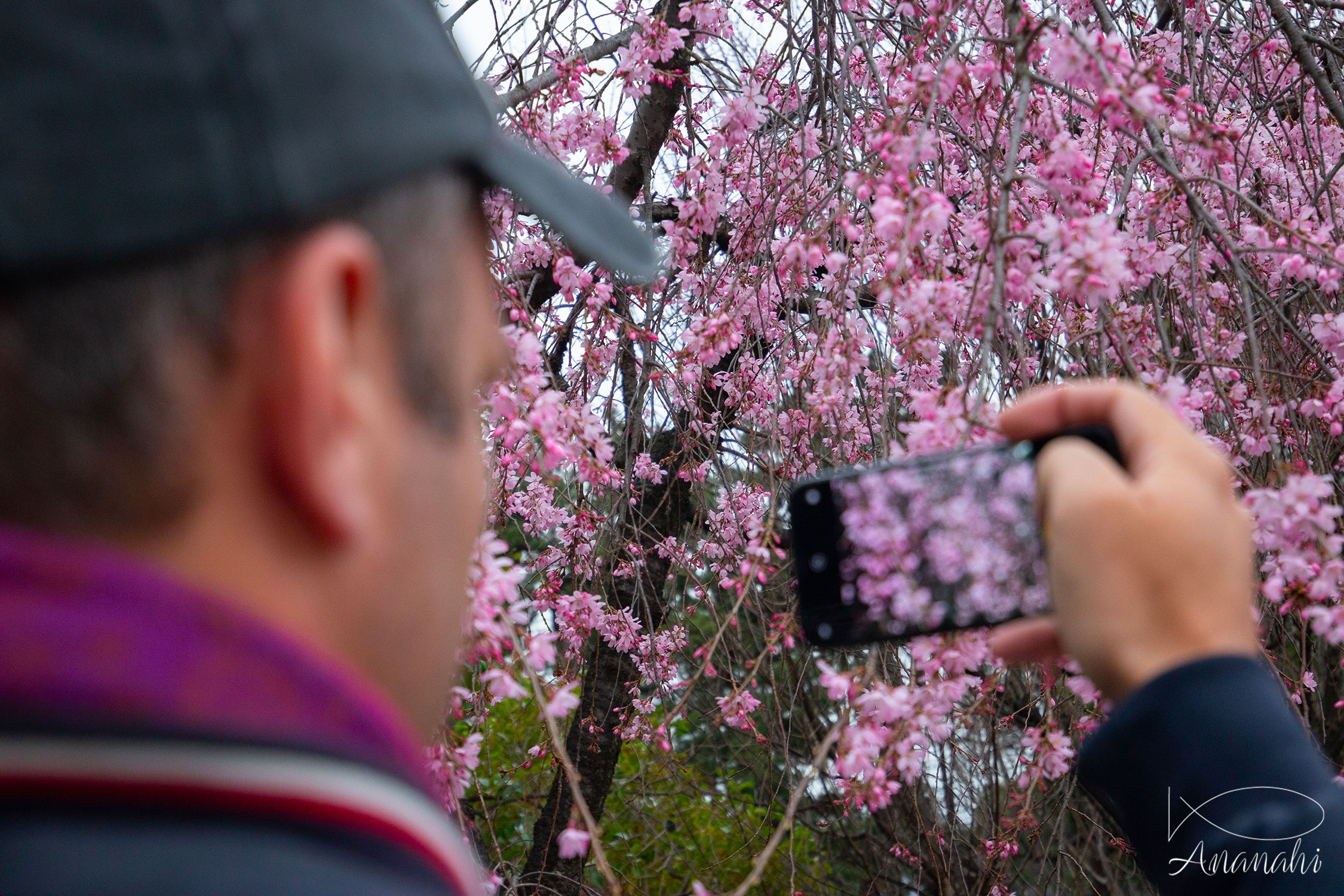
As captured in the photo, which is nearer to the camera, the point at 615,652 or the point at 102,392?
the point at 102,392

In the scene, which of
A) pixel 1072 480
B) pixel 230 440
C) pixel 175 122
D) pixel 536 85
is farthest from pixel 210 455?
pixel 536 85

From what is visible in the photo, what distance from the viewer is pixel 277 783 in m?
0.36

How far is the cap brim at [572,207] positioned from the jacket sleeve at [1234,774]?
45cm

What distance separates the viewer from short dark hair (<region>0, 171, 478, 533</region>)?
0.37 m

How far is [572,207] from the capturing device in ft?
1.97

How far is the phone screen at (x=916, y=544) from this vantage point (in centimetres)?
87

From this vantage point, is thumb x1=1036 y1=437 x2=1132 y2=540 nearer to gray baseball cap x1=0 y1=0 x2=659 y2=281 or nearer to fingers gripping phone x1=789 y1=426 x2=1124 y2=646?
fingers gripping phone x1=789 y1=426 x2=1124 y2=646

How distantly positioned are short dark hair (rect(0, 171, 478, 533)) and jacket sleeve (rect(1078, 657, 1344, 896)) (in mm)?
592

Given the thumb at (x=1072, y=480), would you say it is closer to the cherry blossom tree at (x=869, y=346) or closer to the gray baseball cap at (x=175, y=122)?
the cherry blossom tree at (x=869, y=346)

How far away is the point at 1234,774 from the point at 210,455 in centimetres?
62

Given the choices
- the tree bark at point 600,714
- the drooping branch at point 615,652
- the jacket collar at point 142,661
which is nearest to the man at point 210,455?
the jacket collar at point 142,661

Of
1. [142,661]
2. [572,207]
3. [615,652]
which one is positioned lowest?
[142,661]

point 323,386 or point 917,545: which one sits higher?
point 917,545

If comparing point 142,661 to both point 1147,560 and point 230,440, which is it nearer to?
point 230,440
